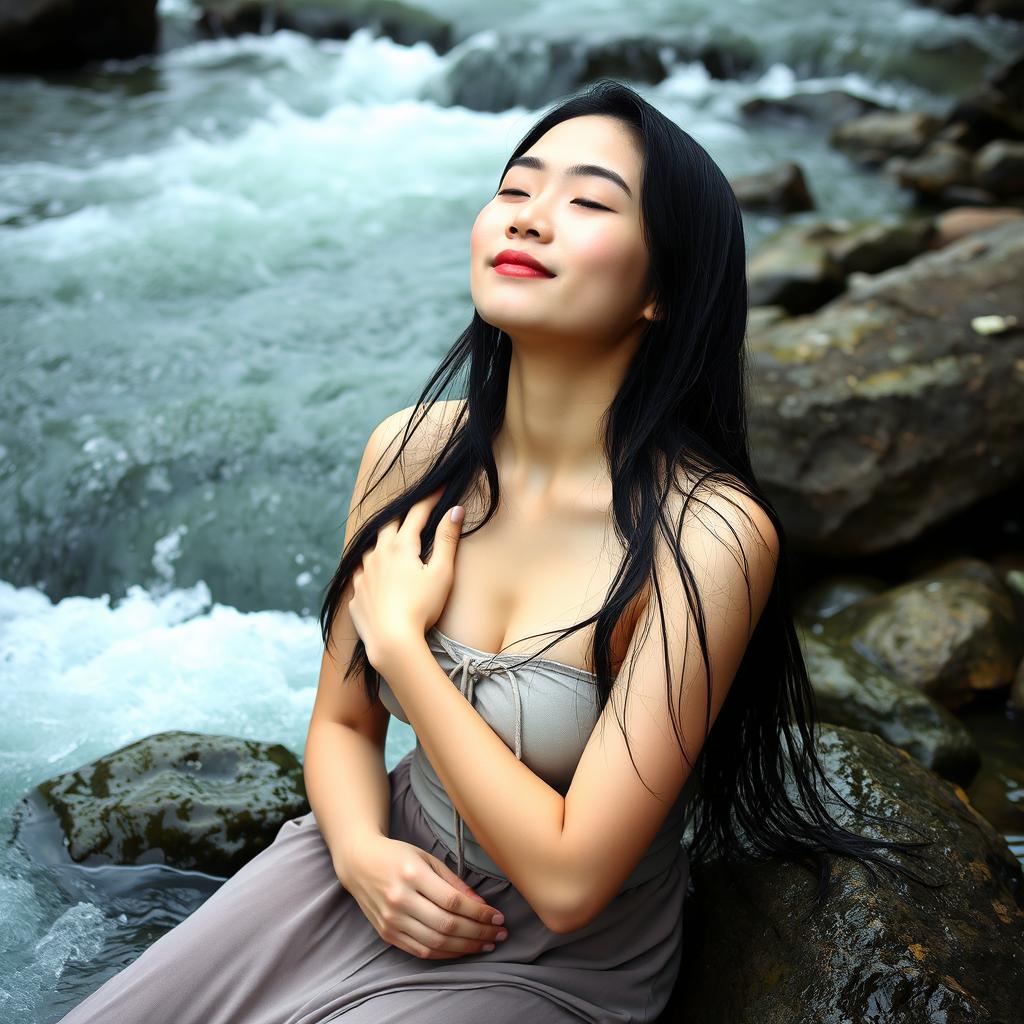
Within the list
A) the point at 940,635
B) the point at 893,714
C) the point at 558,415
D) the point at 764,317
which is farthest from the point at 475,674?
the point at 764,317

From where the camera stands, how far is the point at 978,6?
12898 millimetres

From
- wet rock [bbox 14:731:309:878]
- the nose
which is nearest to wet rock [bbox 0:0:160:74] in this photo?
wet rock [bbox 14:731:309:878]

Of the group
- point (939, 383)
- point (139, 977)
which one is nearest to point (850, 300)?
point (939, 383)

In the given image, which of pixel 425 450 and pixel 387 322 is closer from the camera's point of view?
pixel 425 450

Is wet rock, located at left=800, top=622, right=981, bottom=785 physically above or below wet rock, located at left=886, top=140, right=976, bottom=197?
above

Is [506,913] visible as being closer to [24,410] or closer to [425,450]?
[425,450]

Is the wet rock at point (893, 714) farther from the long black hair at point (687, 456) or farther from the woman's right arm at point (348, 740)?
the woman's right arm at point (348, 740)

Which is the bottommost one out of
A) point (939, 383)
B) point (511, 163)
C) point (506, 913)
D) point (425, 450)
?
point (939, 383)

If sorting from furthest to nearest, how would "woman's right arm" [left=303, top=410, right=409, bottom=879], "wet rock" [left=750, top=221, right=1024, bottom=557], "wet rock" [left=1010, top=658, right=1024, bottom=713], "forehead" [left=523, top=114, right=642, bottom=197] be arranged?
"wet rock" [left=750, top=221, right=1024, bottom=557] < "wet rock" [left=1010, top=658, right=1024, bottom=713] < "woman's right arm" [left=303, top=410, right=409, bottom=879] < "forehead" [left=523, top=114, right=642, bottom=197]

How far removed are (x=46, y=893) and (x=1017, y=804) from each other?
2.68m

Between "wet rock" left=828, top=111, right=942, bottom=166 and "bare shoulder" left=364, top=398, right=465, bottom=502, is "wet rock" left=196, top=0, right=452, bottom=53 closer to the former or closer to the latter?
"wet rock" left=828, top=111, right=942, bottom=166

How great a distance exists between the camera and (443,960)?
1953 millimetres

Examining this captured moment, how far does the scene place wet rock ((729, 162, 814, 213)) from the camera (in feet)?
27.4

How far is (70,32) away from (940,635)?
9898mm
